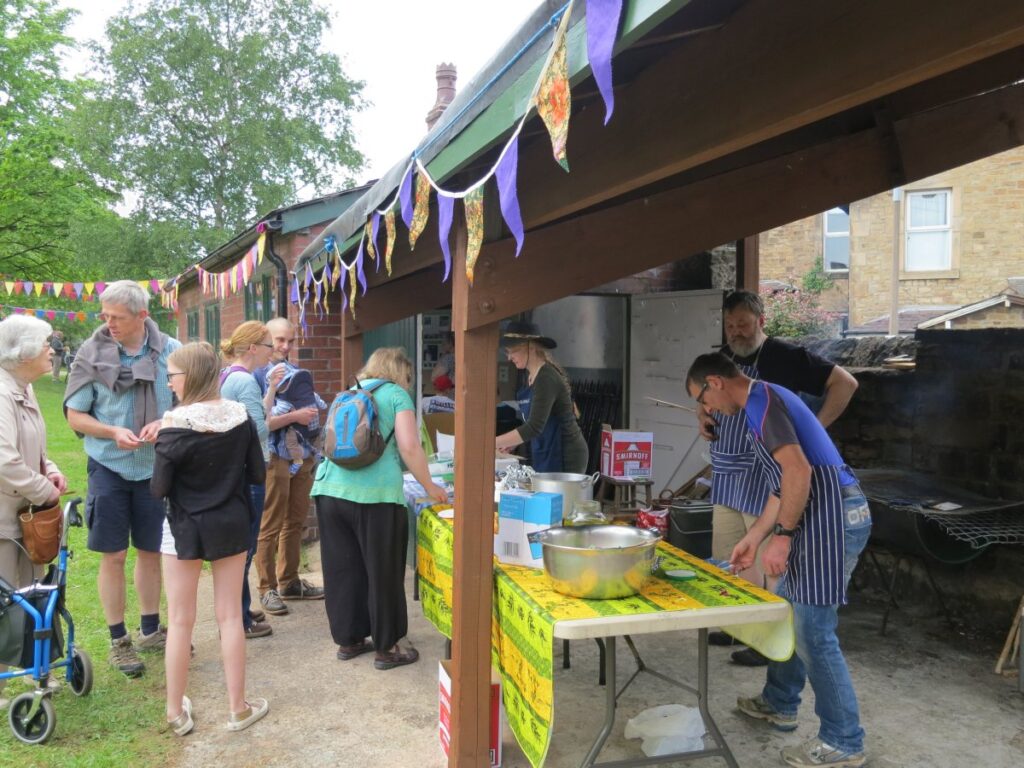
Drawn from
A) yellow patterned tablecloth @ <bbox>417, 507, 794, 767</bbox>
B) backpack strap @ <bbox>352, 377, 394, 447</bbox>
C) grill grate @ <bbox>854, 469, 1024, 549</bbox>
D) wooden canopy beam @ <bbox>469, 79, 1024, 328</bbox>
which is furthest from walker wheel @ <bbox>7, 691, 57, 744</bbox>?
grill grate @ <bbox>854, 469, 1024, 549</bbox>

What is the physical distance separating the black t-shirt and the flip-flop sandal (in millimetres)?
2744

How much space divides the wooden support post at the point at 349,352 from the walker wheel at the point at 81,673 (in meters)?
2.86

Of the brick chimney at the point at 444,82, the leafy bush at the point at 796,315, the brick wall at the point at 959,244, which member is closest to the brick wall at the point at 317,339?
the brick chimney at the point at 444,82

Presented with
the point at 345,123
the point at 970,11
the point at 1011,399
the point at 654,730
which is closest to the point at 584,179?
the point at 970,11

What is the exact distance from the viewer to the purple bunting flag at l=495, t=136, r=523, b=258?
173 centimetres

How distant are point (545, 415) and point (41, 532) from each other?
2796mm

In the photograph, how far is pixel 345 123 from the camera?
2520cm

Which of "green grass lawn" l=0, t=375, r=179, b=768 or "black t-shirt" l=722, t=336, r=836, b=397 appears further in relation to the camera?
"black t-shirt" l=722, t=336, r=836, b=397

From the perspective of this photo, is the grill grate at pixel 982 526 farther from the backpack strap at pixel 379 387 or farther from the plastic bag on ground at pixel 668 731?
the backpack strap at pixel 379 387

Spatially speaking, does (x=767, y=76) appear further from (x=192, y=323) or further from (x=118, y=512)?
(x=192, y=323)

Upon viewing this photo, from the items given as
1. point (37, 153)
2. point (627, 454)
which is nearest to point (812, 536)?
point (627, 454)

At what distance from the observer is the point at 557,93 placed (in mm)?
1533

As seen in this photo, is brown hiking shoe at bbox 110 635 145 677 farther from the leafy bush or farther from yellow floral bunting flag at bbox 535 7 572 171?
the leafy bush

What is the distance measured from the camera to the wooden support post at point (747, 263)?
672 centimetres
